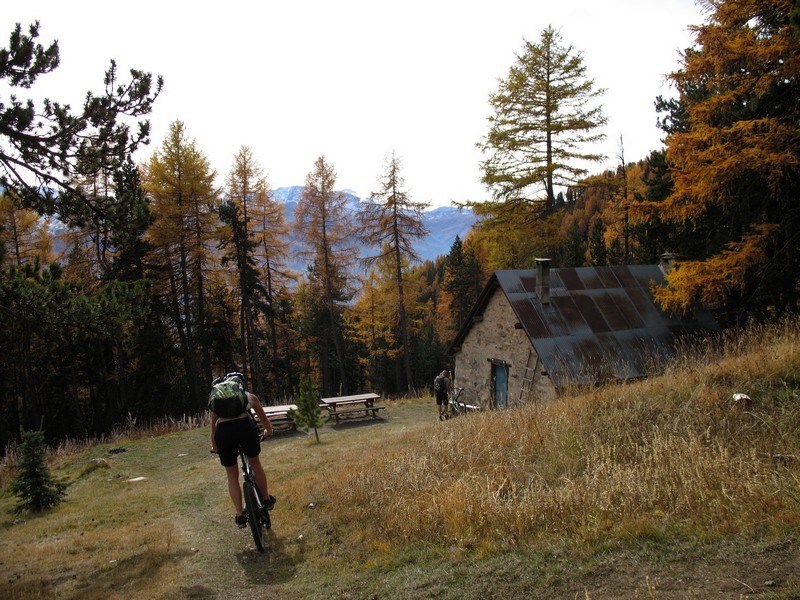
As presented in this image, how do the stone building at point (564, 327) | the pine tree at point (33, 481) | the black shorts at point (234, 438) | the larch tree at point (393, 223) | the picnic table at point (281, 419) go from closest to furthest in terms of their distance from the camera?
1. the black shorts at point (234, 438)
2. the pine tree at point (33, 481)
3. the stone building at point (564, 327)
4. the picnic table at point (281, 419)
5. the larch tree at point (393, 223)

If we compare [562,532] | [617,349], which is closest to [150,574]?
[562,532]

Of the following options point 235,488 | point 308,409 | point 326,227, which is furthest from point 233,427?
point 326,227

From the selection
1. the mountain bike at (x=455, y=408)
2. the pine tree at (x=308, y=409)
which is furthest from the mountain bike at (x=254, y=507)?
the mountain bike at (x=455, y=408)

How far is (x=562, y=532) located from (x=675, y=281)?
383 inches

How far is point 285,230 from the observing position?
28.6m

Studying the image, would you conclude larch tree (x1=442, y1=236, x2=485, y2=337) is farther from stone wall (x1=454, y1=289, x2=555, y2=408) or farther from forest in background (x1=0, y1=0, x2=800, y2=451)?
stone wall (x1=454, y1=289, x2=555, y2=408)

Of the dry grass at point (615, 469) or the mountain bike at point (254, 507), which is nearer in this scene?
the dry grass at point (615, 469)

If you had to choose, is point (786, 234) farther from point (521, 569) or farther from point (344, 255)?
point (344, 255)

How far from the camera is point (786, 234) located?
11727mm

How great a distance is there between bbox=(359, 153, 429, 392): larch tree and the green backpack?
908 inches

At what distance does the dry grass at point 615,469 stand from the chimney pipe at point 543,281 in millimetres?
7752

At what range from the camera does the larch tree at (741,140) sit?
1043 centimetres

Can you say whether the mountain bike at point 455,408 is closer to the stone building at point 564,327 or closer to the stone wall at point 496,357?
the stone wall at point 496,357

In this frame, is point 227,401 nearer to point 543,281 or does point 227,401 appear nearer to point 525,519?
point 525,519
